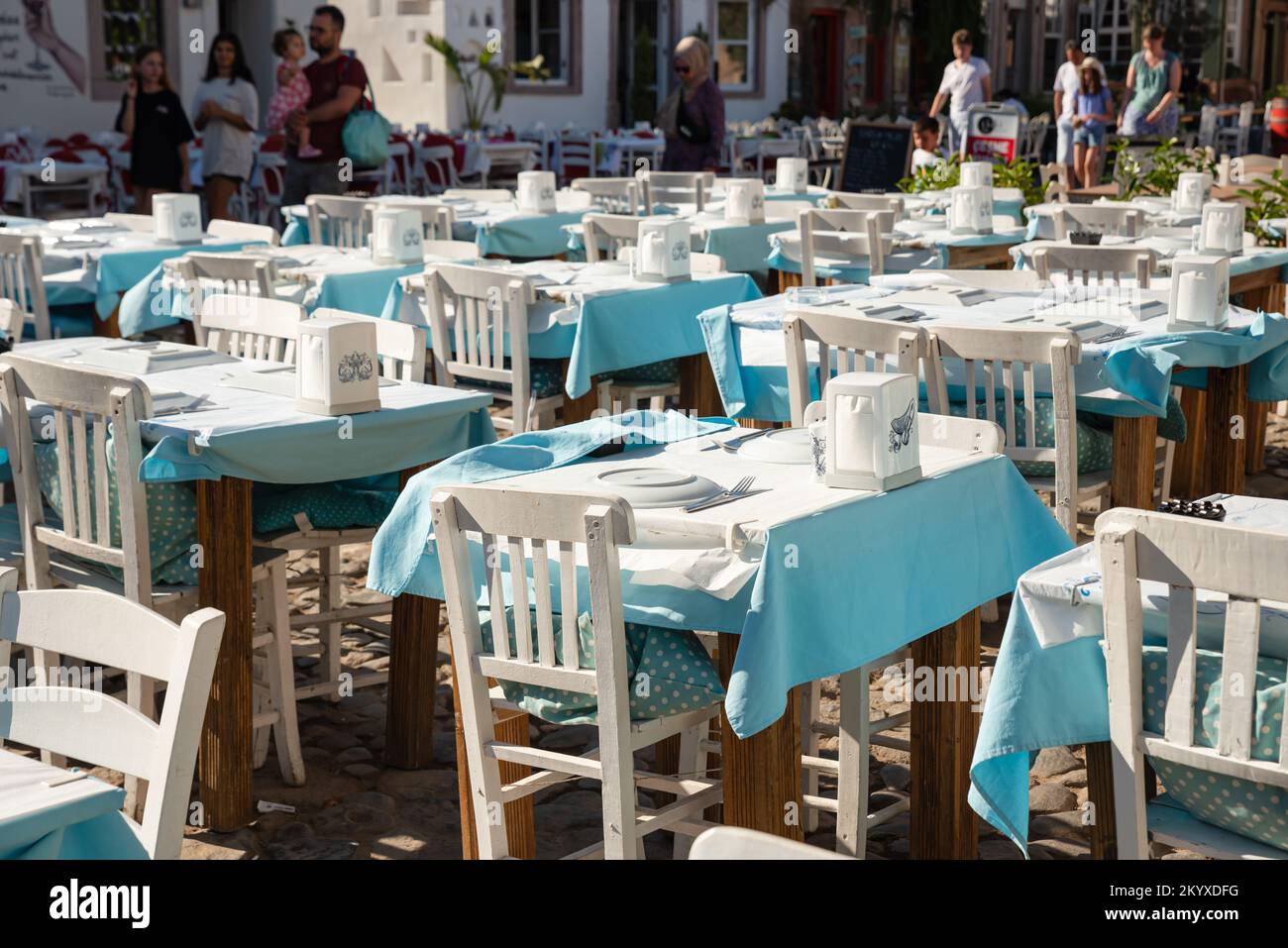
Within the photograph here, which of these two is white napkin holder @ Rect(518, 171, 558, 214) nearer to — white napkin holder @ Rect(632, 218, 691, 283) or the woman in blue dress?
white napkin holder @ Rect(632, 218, 691, 283)

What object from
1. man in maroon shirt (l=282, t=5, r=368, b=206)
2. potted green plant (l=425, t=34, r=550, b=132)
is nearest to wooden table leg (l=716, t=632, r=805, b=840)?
man in maroon shirt (l=282, t=5, r=368, b=206)

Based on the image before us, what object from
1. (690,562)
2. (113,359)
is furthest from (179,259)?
(690,562)

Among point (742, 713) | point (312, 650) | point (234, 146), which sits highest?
point (234, 146)

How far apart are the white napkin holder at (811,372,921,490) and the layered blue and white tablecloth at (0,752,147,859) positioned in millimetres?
1231

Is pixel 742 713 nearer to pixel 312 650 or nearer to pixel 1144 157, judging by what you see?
pixel 312 650

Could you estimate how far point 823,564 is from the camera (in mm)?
2371

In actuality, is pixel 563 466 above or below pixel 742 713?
above

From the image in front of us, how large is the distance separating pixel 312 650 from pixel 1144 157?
20.0ft

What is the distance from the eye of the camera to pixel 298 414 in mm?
3217

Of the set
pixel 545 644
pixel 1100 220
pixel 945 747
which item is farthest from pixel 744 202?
pixel 545 644

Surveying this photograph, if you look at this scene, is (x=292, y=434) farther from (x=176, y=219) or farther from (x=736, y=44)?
(x=736, y=44)

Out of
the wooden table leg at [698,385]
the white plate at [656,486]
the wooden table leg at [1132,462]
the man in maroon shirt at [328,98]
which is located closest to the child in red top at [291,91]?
the man in maroon shirt at [328,98]

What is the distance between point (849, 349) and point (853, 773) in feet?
4.50

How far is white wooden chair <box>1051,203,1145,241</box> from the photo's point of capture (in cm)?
609
